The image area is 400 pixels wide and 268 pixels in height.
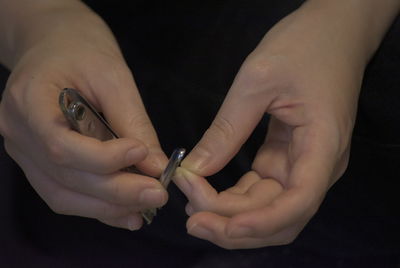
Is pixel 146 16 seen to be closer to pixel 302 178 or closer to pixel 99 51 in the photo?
pixel 99 51

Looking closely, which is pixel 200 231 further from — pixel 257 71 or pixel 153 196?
pixel 257 71

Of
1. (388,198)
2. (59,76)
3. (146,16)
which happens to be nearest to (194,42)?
(146,16)

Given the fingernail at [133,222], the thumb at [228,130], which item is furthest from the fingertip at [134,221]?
the thumb at [228,130]

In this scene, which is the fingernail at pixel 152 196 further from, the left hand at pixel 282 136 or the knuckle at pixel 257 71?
the knuckle at pixel 257 71

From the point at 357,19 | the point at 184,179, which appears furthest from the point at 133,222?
Result: the point at 357,19

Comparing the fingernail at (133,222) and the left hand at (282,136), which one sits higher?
the left hand at (282,136)
